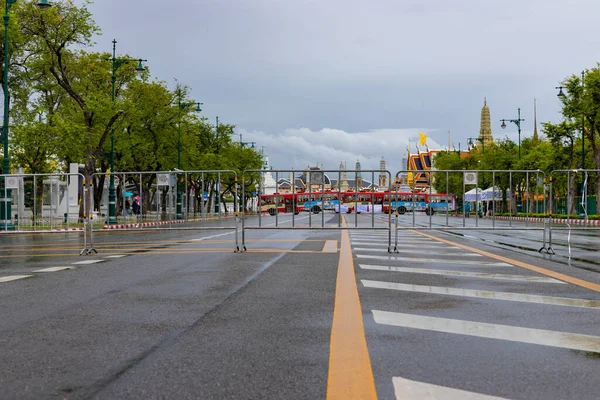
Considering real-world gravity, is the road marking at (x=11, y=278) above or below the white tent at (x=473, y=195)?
below

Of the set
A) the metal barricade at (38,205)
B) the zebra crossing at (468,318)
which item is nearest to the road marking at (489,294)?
the zebra crossing at (468,318)

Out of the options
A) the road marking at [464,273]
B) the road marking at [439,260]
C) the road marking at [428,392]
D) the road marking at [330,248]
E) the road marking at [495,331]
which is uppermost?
the road marking at [428,392]

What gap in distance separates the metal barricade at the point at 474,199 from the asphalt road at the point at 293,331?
5991 mm

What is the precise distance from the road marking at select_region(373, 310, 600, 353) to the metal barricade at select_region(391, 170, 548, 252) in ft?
34.1

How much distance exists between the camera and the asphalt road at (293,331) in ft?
12.9

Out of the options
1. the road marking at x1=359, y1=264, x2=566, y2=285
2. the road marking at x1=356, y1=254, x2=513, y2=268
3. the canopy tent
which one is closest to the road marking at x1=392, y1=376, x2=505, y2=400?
the road marking at x1=359, y1=264, x2=566, y2=285

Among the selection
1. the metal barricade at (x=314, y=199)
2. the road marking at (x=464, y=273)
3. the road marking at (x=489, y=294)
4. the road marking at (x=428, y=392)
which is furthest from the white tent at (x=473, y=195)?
the road marking at (x=428, y=392)

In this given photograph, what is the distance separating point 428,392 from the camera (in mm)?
3734

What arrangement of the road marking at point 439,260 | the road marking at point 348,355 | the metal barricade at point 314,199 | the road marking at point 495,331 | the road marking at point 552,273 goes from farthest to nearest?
the metal barricade at point 314,199
the road marking at point 439,260
the road marking at point 552,273
the road marking at point 495,331
the road marking at point 348,355

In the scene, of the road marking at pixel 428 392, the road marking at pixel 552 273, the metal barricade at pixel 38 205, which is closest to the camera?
the road marking at pixel 428 392

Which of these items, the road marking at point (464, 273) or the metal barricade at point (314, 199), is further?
the metal barricade at point (314, 199)

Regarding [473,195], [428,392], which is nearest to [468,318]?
[428,392]

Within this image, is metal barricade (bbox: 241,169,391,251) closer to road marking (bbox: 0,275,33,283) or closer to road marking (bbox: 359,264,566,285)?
road marking (bbox: 359,264,566,285)

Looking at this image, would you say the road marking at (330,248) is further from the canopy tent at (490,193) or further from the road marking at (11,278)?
the road marking at (11,278)
